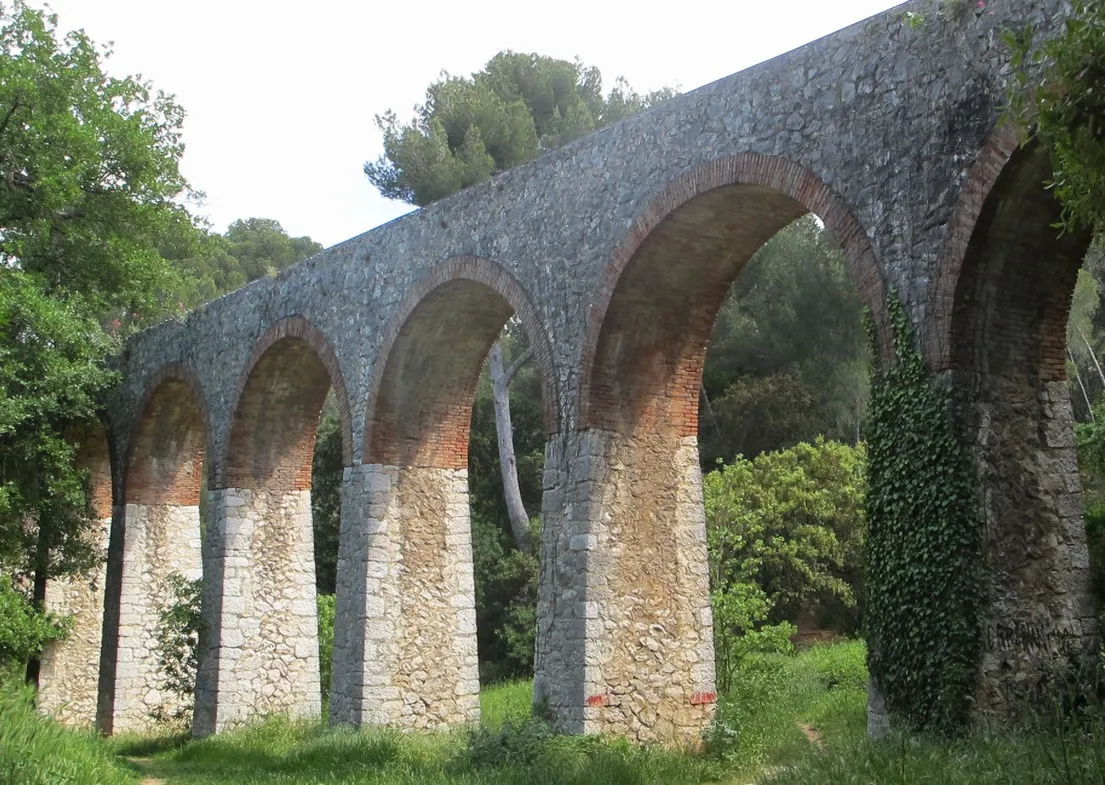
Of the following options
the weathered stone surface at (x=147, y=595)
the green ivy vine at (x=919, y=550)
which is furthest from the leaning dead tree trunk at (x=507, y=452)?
the green ivy vine at (x=919, y=550)

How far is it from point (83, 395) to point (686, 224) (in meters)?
10.2

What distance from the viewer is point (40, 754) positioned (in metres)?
8.42

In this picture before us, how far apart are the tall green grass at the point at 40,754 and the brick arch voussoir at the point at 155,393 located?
5559mm

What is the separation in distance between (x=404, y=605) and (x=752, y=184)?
599 cm

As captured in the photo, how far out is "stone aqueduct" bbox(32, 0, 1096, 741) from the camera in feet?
24.6

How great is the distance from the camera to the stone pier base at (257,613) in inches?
583

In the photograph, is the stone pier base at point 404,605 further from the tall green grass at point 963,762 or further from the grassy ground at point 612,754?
the tall green grass at point 963,762

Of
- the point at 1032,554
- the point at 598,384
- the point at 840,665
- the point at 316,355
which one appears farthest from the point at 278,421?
the point at 1032,554

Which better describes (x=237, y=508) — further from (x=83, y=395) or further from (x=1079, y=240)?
(x=1079, y=240)

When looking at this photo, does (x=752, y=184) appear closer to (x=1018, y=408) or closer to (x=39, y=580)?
(x=1018, y=408)

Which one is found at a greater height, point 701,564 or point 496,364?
point 496,364

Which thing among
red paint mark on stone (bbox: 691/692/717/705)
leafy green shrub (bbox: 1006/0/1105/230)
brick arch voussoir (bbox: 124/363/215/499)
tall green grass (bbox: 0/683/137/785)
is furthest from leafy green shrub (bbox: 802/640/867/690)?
leafy green shrub (bbox: 1006/0/1105/230)

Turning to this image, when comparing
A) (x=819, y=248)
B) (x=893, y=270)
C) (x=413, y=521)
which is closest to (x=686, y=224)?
(x=893, y=270)

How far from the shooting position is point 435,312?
12.9 meters
